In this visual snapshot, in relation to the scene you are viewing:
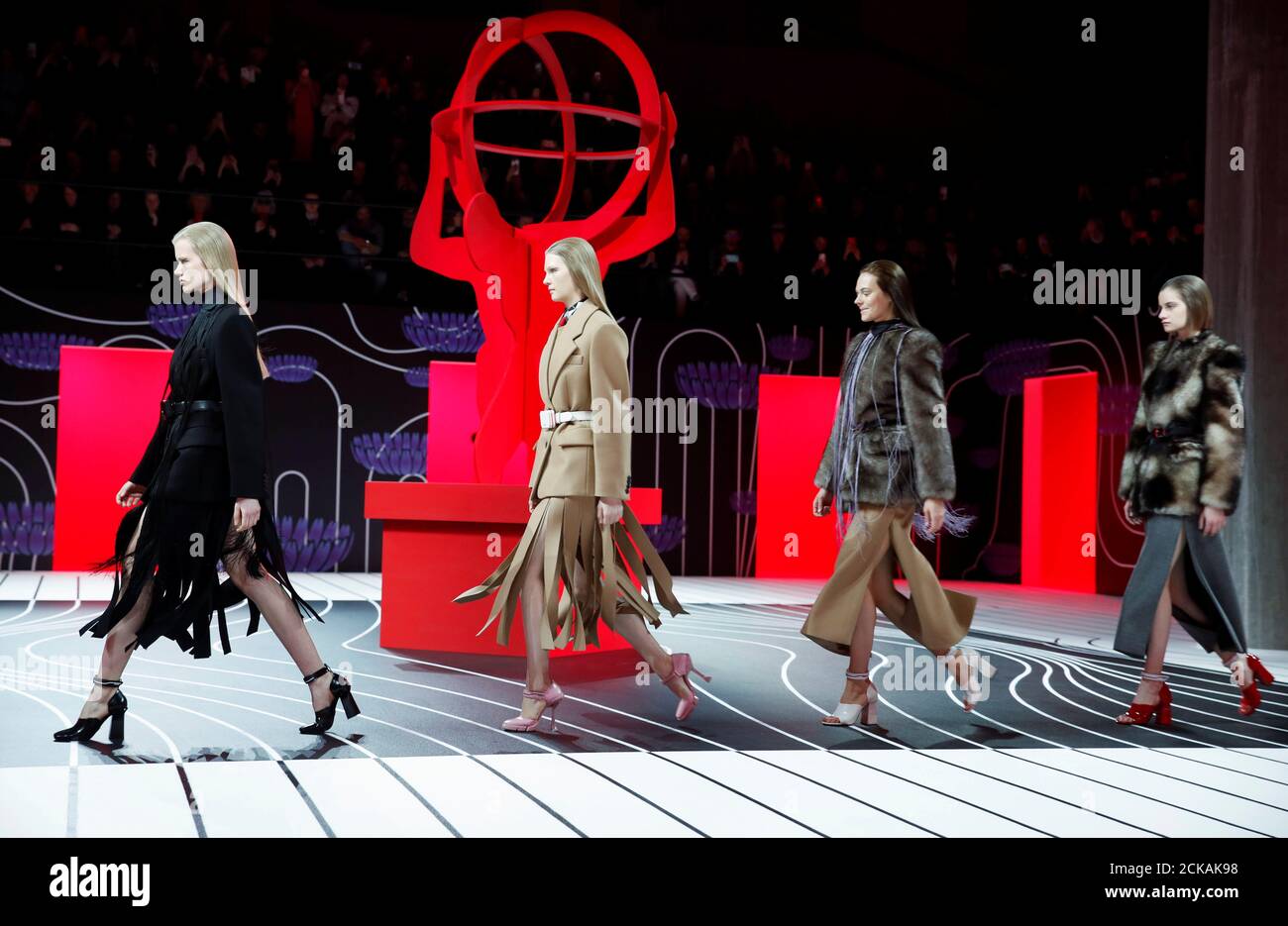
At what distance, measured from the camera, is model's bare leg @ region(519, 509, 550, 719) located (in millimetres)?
3232

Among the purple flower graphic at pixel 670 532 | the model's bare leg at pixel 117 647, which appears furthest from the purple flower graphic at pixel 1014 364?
the model's bare leg at pixel 117 647

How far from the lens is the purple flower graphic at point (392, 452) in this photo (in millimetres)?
9922

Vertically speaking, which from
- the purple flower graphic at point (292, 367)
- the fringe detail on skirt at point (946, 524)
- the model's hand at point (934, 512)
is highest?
the purple flower graphic at point (292, 367)

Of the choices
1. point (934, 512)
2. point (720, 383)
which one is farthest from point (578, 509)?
point (720, 383)

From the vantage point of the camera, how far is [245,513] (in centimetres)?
285

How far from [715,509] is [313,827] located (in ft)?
27.7

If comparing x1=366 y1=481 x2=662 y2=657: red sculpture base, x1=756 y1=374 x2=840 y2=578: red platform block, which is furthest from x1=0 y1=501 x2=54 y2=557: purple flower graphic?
x1=756 y1=374 x2=840 y2=578: red platform block

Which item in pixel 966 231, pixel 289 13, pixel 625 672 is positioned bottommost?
pixel 625 672

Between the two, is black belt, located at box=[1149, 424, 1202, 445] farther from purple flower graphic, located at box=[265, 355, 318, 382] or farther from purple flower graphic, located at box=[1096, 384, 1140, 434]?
purple flower graphic, located at box=[265, 355, 318, 382]

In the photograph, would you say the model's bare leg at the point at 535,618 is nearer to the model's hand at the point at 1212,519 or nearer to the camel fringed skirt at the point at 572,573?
the camel fringed skirt at the point at 572,573

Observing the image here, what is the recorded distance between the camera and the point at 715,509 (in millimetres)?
10484

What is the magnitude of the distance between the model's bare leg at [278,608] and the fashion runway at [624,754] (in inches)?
7.9
